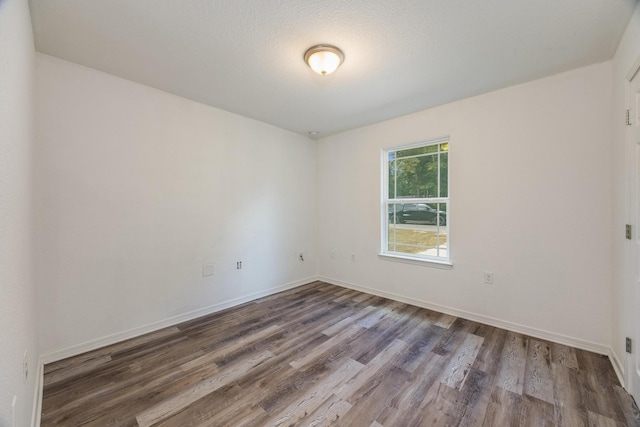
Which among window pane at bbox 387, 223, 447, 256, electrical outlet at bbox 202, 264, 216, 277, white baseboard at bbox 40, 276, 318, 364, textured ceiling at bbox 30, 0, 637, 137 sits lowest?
white baseboard at bbox 40, 276, 318, 364

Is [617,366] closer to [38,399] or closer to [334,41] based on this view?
[334,41]

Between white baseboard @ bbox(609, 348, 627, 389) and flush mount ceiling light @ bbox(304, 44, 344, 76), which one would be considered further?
flush mount ceiling light @ bbox(304, 44, 344, 76)

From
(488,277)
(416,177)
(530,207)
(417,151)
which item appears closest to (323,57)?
(417,151)

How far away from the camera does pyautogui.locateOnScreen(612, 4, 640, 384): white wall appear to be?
1.73 meters

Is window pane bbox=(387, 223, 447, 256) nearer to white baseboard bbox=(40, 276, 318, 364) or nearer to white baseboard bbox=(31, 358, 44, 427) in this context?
white baseboard bbox=(40, 276, 318, 364)

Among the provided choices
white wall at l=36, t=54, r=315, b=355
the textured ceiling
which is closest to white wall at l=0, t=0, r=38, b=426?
the textured ceiling

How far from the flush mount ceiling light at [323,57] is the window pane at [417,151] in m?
1.79

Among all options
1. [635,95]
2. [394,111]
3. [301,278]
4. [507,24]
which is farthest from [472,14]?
[301,278]

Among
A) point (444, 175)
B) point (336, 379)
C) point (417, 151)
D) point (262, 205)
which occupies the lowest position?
point (336, 379)

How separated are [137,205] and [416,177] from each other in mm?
3342

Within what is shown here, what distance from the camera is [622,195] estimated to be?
190 centimetres

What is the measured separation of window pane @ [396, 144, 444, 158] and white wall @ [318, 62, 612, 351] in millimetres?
156

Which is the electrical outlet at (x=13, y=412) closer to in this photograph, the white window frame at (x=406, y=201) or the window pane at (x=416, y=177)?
the white window frame at (x=406, y=201)

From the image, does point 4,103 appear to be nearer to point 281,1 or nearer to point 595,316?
point 281,1
